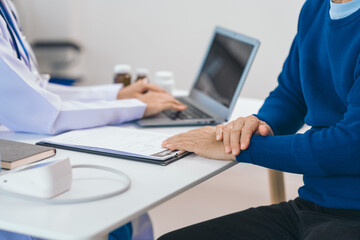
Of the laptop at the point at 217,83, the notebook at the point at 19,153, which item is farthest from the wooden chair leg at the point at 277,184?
the notebook at the point at 19,153

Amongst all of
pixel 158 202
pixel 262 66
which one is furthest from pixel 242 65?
pixel 262 66

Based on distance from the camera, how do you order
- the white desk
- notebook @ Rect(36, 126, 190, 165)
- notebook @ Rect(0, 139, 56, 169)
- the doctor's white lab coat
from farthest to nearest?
the doctor's white lab coat
notebook @ Rect(36, 126, 190, 165)
notebook @ Rect(0, 139, 56, 169)
the white desk

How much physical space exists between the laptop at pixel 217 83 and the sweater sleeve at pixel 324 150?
41cm

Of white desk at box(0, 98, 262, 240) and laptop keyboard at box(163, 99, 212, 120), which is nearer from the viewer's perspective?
white desk at box(0, 98, 262, 240)

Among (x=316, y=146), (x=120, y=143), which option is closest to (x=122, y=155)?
(x=120, y=143)

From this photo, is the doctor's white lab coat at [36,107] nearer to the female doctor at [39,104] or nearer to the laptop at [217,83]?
the female doctor at [39,104]

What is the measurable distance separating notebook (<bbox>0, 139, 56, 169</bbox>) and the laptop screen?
2.07ft

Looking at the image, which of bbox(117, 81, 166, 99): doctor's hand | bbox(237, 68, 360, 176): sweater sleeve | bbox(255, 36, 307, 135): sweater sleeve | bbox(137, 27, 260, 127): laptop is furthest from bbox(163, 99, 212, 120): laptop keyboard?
bbox(237, 68, 360, 176): sweater sleeve

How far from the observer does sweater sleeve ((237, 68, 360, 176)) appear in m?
0.90

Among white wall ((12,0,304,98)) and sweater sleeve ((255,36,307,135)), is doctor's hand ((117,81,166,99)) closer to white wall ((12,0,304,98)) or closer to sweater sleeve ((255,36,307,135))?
sweater sleeve ((255,36,307,135))

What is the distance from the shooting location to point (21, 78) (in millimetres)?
1107

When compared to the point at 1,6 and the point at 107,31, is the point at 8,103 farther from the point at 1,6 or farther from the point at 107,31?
the point at 107,31

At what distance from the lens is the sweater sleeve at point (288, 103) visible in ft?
3.95

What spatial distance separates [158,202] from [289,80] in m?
0.63
